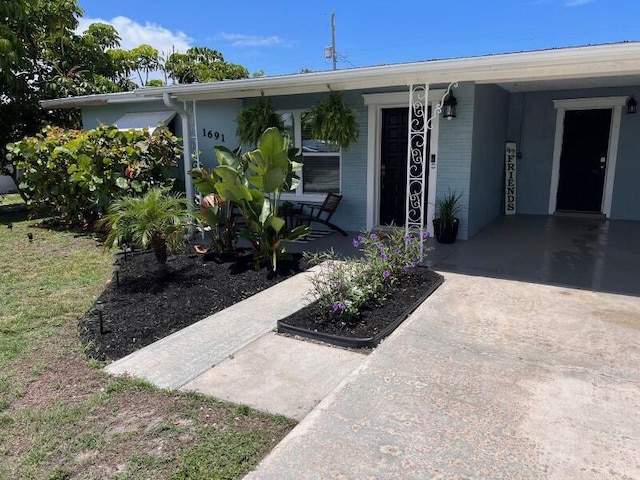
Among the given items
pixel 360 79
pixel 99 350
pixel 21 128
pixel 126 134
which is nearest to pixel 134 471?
pixel 99 350

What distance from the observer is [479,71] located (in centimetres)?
529

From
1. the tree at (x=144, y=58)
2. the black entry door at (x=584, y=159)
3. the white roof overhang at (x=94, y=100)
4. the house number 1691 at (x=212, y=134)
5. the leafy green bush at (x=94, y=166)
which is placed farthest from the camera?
A: the tree at (x=144, y=58)

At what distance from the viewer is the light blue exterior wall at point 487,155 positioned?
779cm

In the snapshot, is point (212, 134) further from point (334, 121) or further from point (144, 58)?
point (144, 58)

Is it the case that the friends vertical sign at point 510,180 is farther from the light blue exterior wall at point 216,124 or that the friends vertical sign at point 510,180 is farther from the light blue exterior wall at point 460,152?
the light blue exterior wall at point 216,124

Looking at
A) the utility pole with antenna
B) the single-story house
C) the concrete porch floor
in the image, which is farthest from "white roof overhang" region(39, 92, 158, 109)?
the utility pole with antenna

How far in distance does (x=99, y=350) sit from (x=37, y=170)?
7.39 metres

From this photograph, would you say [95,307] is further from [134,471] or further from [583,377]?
[583,377]

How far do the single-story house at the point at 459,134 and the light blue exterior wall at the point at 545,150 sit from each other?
0.02 m

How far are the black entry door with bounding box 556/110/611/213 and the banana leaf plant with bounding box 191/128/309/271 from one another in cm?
658

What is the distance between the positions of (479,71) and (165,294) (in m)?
4.49

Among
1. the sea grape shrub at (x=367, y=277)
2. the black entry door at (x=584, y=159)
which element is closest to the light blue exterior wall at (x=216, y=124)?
the sea grape shrub at (x=367, y=277)

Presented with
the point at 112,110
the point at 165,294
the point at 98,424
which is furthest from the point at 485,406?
the point at 112,110

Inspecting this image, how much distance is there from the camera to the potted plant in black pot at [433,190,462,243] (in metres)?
7.40
